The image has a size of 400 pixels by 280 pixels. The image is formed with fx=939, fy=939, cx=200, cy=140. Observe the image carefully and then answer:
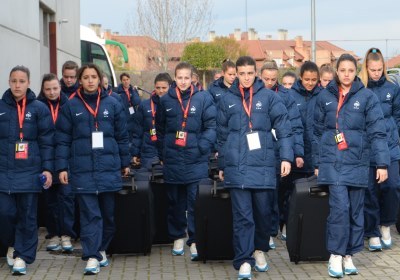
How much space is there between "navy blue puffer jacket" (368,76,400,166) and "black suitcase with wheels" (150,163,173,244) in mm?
2517

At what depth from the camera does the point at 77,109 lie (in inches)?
361

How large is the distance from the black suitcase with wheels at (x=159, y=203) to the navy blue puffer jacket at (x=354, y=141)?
2.11 meters

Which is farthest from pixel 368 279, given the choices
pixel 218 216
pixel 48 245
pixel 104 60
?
pixel 104 60

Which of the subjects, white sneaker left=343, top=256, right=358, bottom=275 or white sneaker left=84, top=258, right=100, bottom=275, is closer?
white sneaker left=343, top=256, right=358, bottom=275

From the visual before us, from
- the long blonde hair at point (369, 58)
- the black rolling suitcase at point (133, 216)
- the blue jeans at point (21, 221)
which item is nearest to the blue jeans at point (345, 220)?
the long blonde hair at point (369, 58)

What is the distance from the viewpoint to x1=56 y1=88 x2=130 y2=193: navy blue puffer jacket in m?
9.06

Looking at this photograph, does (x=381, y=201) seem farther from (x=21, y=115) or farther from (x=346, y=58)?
(x=21, y=115)

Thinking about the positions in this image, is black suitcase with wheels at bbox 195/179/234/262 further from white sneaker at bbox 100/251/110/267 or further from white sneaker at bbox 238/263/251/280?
white sneaker at bbox 100/251/110/267

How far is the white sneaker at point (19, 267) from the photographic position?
354 inches

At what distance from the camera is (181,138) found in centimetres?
998

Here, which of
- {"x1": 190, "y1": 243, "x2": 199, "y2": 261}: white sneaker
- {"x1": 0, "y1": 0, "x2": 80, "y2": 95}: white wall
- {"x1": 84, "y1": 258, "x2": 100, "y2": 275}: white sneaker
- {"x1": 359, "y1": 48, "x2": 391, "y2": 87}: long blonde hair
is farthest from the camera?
{"x1": 0, "y1": 0, "x2": 80, "y2": 95}: white wall

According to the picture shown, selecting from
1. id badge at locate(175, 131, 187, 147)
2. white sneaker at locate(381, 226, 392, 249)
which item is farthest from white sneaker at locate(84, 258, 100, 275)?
white sneaker at locate(381, 226, 392, 249)

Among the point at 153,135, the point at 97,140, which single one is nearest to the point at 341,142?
the point at 97,140

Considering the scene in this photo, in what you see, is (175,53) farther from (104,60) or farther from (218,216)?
(218,216)
